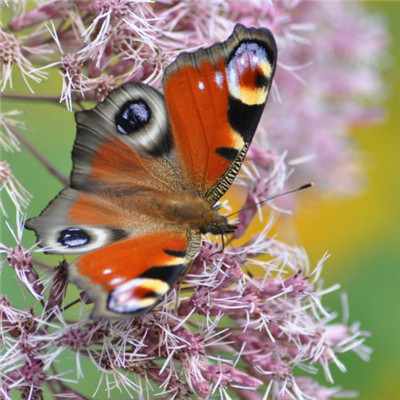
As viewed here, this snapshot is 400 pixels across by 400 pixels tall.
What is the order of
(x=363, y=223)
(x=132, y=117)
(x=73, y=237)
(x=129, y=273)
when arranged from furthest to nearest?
1. (x=363, y=223)
2. (x=132, y=117)
3. (x=73, y=237)
4. (x=129, y=273)

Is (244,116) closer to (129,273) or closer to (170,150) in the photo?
(170,150)

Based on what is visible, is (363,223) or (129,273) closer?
(129,273)

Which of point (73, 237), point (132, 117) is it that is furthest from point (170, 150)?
point (73, 237)

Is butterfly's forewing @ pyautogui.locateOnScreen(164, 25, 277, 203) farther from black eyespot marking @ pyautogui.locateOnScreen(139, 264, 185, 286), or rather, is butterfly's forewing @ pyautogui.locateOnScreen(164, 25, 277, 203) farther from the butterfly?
black eyespot marking @ pyautogui.locateOnScreen(139, 264, 185, 286)

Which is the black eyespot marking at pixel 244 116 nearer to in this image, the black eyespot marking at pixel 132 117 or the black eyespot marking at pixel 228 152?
the black eyespot marking at pixel 228 152

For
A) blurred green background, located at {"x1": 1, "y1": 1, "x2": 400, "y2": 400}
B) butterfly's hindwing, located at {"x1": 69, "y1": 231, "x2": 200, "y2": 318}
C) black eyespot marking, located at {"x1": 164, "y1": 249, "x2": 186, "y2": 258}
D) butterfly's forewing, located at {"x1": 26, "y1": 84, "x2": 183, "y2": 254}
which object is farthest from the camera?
blurred green background, located at {"x1": 1, "y1": 1, "x2": 400, "y2": 400}

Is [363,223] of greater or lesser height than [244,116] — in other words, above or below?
below

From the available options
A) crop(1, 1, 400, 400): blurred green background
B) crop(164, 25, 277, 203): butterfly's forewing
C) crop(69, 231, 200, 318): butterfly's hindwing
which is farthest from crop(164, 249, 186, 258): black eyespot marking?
crop(1, 1, 400, 400): blurred green background

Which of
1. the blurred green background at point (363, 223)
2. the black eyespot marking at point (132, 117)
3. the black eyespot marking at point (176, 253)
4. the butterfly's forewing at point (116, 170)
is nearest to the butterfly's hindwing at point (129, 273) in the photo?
the black eyespot marking at point (176, 253)
